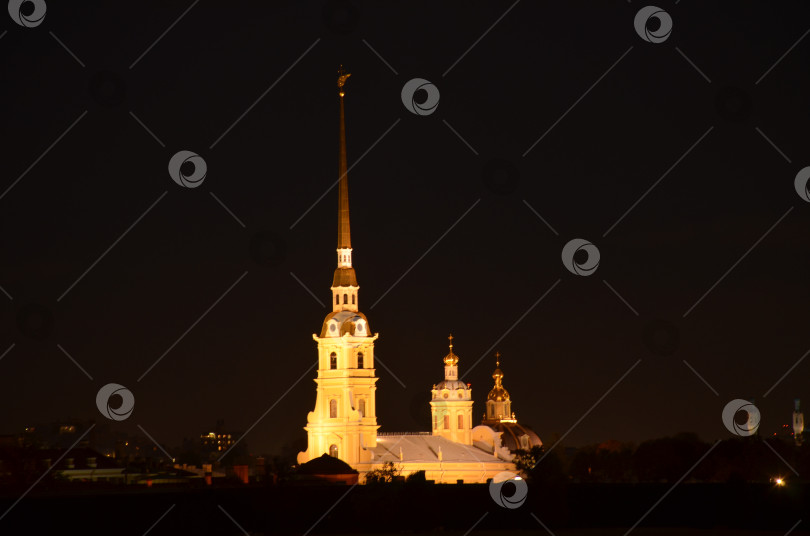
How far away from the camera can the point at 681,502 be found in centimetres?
8900

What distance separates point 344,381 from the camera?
142 m

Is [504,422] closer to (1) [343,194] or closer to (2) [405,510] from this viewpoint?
(1) [343,194]

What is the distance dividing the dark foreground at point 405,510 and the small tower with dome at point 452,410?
239 ft

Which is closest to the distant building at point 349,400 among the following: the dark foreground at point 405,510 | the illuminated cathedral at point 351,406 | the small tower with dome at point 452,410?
the illuminated cathedral at point 351,406

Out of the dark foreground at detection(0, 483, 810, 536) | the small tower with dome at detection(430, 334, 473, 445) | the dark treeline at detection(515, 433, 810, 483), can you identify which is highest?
the small tower with dome at detection(430, 334, 473, 445)

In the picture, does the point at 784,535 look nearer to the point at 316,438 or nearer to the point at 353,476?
the point at 353,476

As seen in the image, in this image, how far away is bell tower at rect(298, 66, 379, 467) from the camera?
141000mm

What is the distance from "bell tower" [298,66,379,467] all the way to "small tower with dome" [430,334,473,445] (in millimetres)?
21885

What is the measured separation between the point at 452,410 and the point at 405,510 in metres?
85.4

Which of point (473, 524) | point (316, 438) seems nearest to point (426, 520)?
point (473, 524)

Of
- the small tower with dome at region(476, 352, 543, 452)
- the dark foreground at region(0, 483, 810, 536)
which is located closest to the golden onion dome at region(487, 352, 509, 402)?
the small tower with dome at region(476, 352, 543, 452)

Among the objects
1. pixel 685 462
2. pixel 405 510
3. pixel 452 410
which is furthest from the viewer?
pixel 452 410

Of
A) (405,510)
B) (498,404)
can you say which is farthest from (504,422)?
(405,510)

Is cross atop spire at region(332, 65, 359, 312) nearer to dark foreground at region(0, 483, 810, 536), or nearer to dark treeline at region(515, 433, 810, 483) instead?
dark treeline at region(515, 433, 810, 483)
